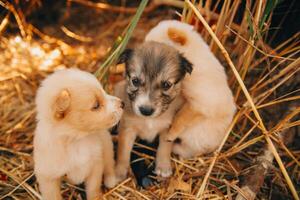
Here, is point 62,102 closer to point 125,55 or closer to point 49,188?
point 49,188

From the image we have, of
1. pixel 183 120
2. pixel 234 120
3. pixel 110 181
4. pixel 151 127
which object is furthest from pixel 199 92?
pixel 110 181

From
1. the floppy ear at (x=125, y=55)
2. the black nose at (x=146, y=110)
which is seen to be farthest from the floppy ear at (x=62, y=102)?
the floppy ear at (x=125, y=55)

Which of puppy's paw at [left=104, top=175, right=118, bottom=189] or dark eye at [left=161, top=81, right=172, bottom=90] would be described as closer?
dark eye at [left=161, top=81, right=172, bottom=90]

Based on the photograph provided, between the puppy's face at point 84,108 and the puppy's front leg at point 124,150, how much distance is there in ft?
2.73

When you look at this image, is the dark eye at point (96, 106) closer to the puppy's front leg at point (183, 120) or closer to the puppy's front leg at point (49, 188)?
the puppy's front leg at point (49, 188)

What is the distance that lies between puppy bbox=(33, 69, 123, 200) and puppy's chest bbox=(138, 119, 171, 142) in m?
0.69

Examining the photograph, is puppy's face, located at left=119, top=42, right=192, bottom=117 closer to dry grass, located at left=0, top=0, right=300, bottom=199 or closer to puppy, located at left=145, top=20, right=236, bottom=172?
puppy, located at left=145, top=20, right=236, bottom=172

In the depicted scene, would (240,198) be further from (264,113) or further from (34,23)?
(34,23)

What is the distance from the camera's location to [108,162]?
11.5ft

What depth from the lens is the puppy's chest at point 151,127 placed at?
364cm

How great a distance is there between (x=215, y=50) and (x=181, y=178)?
1668mm

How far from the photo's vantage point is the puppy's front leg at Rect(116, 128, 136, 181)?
12.2 feet

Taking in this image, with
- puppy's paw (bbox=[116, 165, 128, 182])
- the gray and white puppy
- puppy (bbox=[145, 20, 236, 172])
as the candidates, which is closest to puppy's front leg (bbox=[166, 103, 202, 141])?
puppy (bbox=[145, 20, 236, 172])

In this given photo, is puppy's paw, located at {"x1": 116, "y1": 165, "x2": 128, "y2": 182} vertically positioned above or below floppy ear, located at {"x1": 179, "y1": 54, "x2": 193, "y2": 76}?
below
